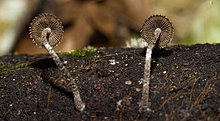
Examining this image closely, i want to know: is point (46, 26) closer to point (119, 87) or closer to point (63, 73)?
point (63, 73)

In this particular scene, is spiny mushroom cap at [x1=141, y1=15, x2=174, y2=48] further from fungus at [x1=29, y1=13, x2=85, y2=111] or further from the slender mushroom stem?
fungus at [x1=29, y1=13, x2=85, y2=111]

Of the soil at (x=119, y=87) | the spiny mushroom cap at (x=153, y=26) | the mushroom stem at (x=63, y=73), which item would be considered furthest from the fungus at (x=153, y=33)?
the mushroom stem at (x=63, y=73)

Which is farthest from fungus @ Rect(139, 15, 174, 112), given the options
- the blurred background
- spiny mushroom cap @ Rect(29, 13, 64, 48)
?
the blurred background

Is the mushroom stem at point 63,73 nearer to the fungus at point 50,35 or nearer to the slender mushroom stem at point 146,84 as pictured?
the fungus at point 50,35

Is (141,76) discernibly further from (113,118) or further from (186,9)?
(186,9)

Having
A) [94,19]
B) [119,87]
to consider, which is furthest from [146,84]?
[94,19]

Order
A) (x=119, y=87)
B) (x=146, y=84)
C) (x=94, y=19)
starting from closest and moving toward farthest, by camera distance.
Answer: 1. (x=146, y=84)
2. (x=119, y=87)
3. (x=94, y=19)
